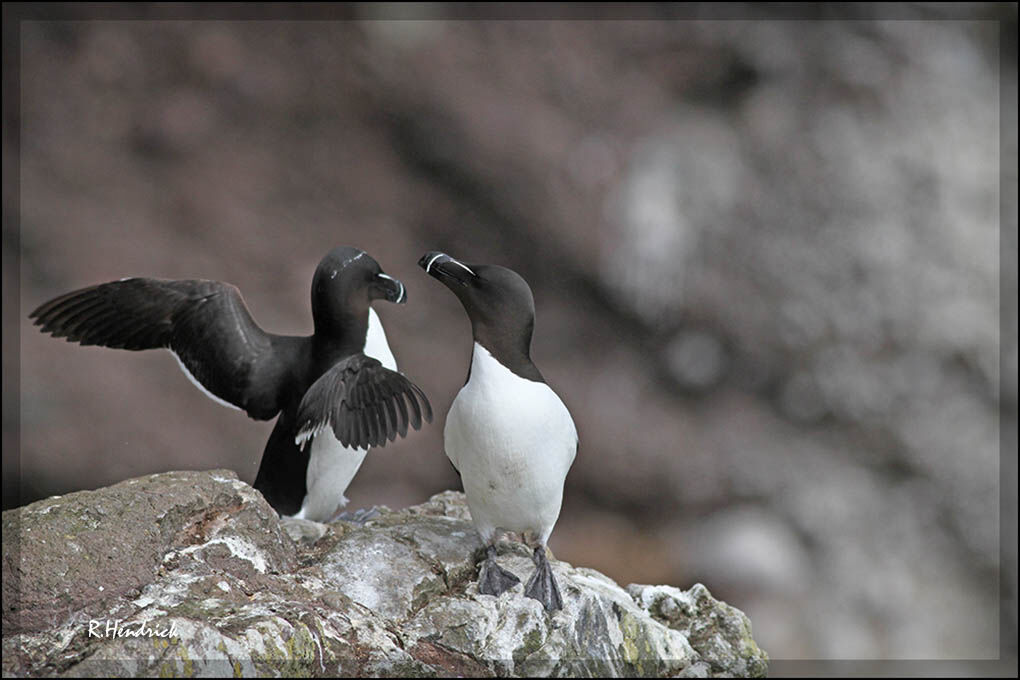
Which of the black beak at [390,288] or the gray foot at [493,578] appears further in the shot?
the black beak at [390,288]

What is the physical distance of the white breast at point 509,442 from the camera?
3074 mm

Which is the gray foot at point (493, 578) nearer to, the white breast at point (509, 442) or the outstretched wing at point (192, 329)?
the white breast at point (509, 442)

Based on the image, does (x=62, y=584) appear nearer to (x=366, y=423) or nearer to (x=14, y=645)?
(x=14, y=645)

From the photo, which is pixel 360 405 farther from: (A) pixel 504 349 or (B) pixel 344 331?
(B) pixel 344 331

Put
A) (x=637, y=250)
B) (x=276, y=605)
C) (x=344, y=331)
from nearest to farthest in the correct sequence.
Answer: (x=276, y=605), (x=344, y=331), (x=637, y=250)

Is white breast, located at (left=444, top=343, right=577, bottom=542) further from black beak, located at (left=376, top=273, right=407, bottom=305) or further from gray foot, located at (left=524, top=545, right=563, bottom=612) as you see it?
black beak, located at (left=376, top=273, right=407, bottom=305)

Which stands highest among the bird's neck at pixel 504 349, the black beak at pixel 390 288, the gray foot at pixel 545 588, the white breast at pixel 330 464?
the black beak at pixel 390 288

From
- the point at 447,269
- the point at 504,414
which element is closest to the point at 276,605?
the point at 504,414

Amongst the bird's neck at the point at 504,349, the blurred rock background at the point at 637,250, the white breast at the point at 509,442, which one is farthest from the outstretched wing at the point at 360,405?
the blurred rock background at the point at 637,250

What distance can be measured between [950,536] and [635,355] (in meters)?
3.01

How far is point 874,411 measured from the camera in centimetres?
898

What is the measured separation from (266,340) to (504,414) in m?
1.45

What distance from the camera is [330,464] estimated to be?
4.04 meters

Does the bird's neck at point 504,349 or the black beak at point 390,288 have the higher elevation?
the black beak at point 390,288
